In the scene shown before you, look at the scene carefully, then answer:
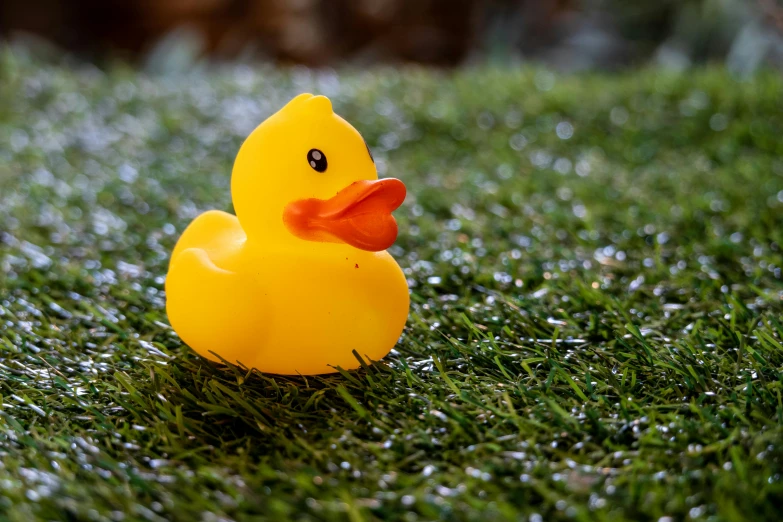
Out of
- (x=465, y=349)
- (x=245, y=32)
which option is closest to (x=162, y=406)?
(x=465, y=349)

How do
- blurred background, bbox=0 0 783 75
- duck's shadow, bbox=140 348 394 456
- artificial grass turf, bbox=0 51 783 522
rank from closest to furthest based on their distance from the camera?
artificial grass turf, bbox=0 51 783 522 → duck's shadow, bbox=140 348 394 456 → blurred background, bbox=0 0 783 75

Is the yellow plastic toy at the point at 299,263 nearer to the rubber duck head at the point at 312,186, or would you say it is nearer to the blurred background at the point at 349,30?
the rubber duck head at the point at 312,186

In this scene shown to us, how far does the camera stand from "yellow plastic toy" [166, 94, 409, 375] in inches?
37.5

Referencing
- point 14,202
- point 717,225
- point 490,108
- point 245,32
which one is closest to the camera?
point 717,225

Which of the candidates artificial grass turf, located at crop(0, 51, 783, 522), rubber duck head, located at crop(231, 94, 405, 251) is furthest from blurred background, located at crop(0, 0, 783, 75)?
rubber duck head, located at crop(231, 94, 405, 251)

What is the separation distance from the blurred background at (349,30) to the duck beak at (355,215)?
3.42 m

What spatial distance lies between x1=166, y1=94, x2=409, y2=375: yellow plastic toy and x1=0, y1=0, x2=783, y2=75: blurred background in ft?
11.2

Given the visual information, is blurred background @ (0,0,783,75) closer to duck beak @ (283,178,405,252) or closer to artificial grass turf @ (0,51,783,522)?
artificial grass turf @ (0,51,783,522)

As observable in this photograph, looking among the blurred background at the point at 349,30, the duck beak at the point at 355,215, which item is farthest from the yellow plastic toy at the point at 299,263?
the blurred background at the point at 349,30

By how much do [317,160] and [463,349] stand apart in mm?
349

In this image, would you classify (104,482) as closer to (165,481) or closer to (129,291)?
(165,481)

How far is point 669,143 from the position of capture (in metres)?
2.29

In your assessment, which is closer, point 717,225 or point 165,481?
point 165,481

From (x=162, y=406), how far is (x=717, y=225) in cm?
123
